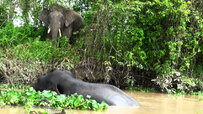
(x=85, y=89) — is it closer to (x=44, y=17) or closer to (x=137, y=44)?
(x=137, y=44)


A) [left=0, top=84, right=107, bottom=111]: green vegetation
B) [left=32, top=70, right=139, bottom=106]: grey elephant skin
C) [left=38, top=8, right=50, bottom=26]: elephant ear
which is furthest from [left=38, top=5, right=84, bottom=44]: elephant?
[left=0, top=84, right=107, bottom=111]: green vegetation

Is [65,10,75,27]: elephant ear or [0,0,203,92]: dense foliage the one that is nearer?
[0,0,203,92]: dense foliage

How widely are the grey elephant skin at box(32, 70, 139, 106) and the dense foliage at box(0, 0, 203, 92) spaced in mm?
2615

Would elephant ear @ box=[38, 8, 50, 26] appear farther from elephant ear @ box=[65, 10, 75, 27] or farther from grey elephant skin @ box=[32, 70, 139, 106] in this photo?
grey elephant skin @ box=[32, 70, 139, 106]

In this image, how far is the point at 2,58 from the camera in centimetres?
920

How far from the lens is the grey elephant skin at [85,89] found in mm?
6699

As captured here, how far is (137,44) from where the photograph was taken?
11078 millimetres

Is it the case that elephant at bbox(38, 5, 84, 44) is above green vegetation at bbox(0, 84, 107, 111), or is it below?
above

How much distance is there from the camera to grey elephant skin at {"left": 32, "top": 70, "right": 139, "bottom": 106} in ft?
22.0

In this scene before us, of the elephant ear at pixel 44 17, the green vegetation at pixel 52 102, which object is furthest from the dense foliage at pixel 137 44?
the green vegetation at pixel 52 102

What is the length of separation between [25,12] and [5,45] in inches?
129

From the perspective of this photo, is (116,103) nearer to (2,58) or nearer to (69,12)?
(2,58)

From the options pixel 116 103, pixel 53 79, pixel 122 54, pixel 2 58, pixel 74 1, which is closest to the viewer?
pixel 116 103

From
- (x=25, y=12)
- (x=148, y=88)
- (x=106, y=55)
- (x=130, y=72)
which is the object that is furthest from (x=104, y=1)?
(x=25, y=12)
